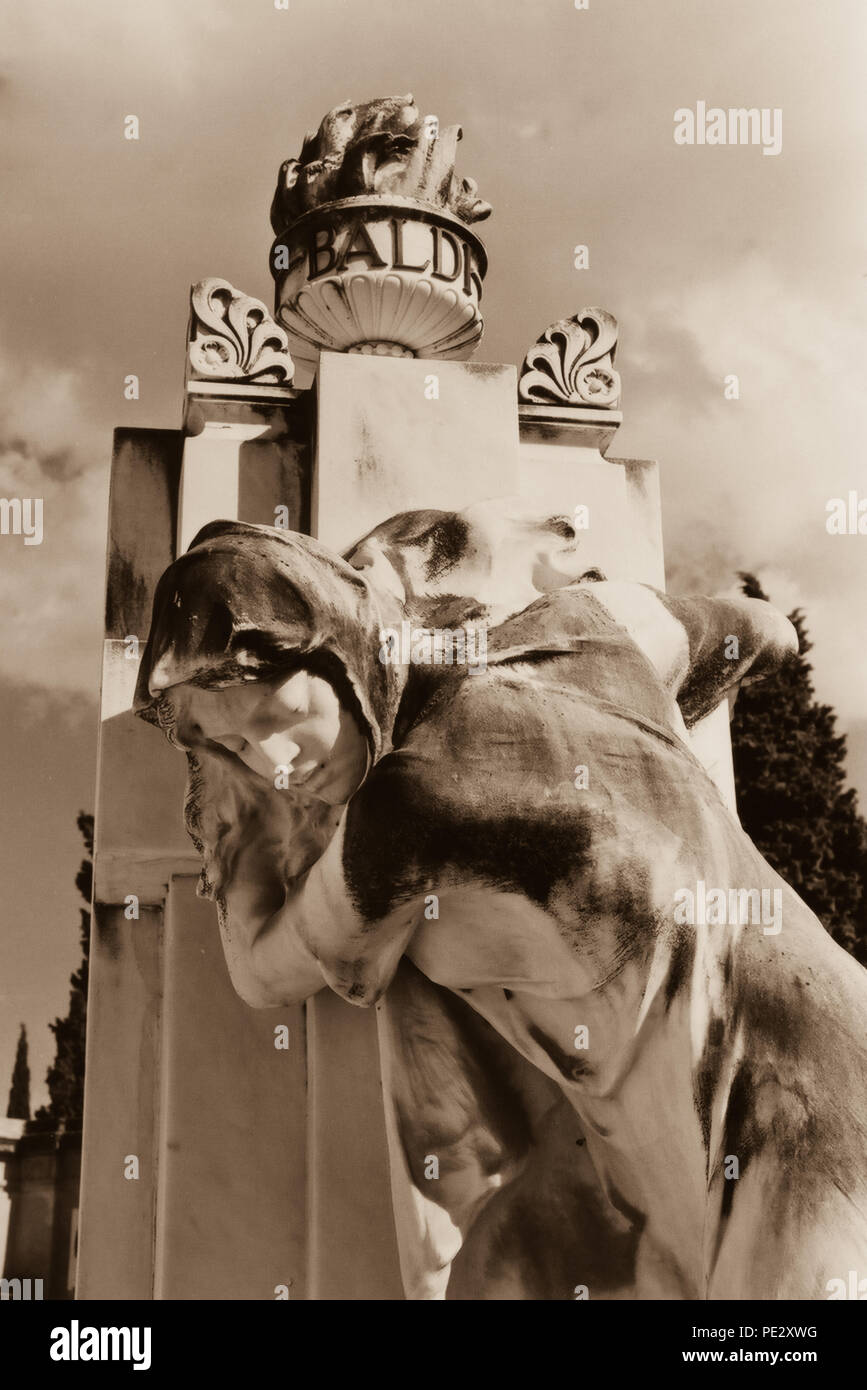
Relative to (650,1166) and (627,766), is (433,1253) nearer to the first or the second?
(650,1166)

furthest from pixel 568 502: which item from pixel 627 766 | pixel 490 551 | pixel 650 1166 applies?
pixel 650 1166

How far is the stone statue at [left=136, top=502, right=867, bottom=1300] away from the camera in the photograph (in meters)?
3.13

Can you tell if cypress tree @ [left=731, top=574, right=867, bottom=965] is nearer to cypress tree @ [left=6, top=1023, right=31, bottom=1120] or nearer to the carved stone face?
the carved stone face

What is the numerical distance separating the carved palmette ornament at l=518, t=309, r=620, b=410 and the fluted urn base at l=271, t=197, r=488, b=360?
0.22 meters

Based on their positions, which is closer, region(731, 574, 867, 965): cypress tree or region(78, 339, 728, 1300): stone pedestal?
region(78, 339, 728, 1300): stone pedestal

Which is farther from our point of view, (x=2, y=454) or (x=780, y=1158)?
(x=2, y=454)

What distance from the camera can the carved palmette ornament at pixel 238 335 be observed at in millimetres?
4344

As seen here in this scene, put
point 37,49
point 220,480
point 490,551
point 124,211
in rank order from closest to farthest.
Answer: point 490,551 → point 220,480 → point 37,49 → point 124,211

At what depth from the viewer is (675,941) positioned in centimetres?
318

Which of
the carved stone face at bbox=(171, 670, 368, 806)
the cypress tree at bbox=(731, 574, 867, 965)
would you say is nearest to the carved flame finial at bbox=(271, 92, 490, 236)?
the carved stone face at bbox=(171, 670, 368, 806)

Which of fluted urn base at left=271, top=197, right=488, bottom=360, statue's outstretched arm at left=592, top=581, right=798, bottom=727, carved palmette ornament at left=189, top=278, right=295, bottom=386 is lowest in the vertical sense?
statue's outstretched arm at left=592, top=581, right=798, bottom=727

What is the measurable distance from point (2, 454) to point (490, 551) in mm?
2874

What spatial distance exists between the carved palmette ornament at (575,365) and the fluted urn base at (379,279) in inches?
8.8

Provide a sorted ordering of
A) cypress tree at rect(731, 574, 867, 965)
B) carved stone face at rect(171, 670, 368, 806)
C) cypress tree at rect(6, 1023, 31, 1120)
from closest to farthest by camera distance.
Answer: carved stone face at rect(171, 670, 368, 806)
cypress tree at rect(731, 574, 867, 965)
cypress tree at rect(6, 1023, 31, 1120)
